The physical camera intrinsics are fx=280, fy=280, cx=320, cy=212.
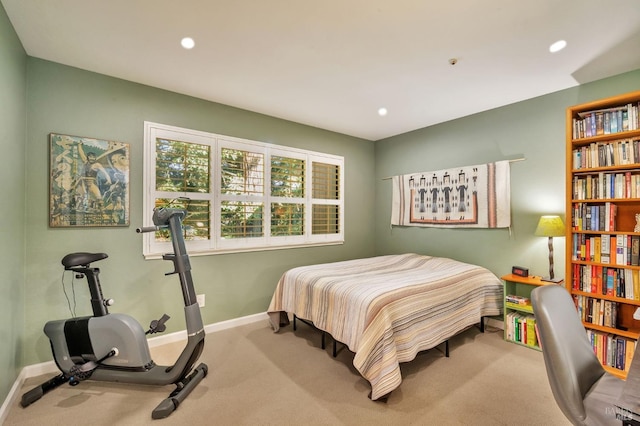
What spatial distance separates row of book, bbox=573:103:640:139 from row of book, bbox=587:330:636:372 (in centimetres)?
163

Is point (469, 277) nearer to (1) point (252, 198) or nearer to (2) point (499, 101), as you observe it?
(2) point (499, 101)

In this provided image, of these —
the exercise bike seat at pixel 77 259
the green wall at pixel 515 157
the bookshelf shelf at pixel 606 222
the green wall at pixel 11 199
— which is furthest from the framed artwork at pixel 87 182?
the bookshelf shelf at pixel 606 222

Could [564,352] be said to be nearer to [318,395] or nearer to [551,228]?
[318,395]

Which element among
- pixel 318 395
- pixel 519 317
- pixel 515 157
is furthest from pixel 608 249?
pixel 318 395

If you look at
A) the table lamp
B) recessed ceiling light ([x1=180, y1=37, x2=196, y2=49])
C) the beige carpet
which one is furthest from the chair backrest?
recessed ceiling light ([x1=180, y1=37, x2=196, y2=49])

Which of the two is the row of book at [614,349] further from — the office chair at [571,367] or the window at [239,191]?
the window at [239,191]

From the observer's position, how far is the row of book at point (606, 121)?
2.16 metres

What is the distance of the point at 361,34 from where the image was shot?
197 centimetres

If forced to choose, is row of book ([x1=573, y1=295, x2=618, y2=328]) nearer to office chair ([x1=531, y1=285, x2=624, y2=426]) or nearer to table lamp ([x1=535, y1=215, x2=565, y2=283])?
table lamp ([x1=535, y1=215, x2=565, y2=283])

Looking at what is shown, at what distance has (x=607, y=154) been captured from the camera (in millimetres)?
2266

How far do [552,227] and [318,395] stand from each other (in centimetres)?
254

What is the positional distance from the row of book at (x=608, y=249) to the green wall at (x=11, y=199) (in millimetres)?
4244

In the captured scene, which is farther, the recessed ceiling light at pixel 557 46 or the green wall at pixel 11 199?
the recessed ceiling light at pixel 557 46

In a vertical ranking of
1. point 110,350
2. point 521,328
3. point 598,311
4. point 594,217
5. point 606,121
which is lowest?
point 521,328
